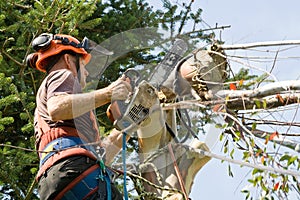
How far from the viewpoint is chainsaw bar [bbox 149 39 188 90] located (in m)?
3.21

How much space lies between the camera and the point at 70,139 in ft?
10.8

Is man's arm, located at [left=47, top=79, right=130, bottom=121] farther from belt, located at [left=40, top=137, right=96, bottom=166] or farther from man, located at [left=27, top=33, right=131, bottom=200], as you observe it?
belt, located at [left=40, top=137, right=96, bottom=166]

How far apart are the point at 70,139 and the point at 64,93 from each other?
24 centimetres

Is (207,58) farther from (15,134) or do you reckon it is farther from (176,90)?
(15,134)

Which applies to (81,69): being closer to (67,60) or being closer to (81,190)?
(67,60)

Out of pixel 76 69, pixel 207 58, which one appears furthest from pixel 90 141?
pixel 207 58

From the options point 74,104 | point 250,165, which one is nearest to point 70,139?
point 74,104

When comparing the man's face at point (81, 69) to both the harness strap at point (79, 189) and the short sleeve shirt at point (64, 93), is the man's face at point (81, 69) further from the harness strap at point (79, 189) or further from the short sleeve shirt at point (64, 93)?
the harness strap at point (79, 189)

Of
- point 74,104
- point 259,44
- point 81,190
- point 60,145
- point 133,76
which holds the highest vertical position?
point 259,44

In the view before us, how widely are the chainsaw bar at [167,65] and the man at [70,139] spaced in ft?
0.47

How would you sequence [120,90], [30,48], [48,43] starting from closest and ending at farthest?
1. [120,90]
2. [48,43]
3. [30,48]

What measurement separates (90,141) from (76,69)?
51cm

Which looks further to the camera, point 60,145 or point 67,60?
point 67,60

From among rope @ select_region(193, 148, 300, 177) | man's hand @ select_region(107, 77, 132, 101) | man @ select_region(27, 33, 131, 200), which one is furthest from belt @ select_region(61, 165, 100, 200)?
rope @ select_region(193, 148, 300, 177)
